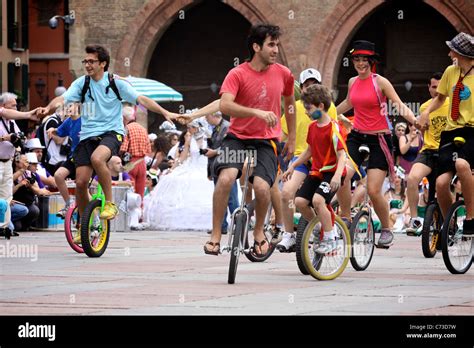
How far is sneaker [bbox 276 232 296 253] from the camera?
12.4 meters

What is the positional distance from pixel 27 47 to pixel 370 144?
3024cm

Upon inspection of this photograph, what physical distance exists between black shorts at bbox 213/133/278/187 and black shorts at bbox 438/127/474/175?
57.9 inches

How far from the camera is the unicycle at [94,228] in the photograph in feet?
42.7

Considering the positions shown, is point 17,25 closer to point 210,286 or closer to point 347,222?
point 347,222

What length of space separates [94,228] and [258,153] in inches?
105

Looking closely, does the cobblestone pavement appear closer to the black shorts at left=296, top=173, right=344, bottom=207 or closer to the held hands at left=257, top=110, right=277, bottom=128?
the black shorts at left=296, top=173, right=344, bottom=207

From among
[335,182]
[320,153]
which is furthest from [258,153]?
[335,182]

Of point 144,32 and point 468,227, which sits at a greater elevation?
point 144,32

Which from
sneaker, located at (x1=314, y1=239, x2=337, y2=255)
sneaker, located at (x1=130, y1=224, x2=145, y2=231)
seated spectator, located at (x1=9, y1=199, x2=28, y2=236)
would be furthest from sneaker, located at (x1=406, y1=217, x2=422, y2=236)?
sneaker, located at (x1=130, y1=224, x2=145, y2=231)
